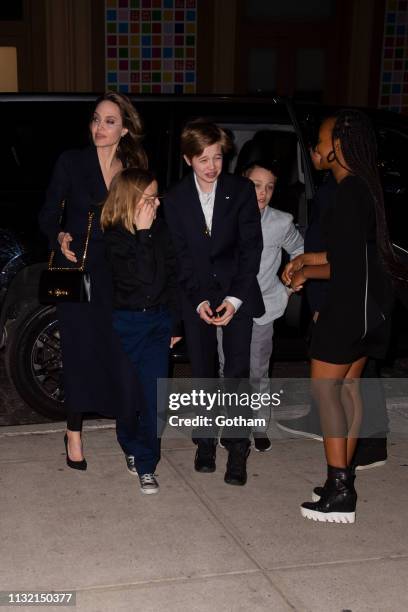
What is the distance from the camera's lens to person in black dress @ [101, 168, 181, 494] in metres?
3.74

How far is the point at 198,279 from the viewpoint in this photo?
404 cm

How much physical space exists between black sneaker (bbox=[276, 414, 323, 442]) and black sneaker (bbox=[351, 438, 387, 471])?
1.30 ft

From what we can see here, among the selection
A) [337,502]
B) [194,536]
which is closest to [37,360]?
[194,536]

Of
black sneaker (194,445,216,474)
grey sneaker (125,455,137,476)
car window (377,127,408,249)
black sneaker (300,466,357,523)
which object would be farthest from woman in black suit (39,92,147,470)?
car window (377,127,408,249)

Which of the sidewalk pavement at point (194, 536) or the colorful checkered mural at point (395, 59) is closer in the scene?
the sidewalk pavement at point (194, 536)

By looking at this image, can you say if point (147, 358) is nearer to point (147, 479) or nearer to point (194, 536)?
point (147, 479)

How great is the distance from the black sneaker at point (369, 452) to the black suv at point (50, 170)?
102 centimetres

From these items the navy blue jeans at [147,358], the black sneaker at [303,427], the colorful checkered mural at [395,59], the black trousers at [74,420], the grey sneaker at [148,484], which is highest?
the colorful checkered mural at [395,59]

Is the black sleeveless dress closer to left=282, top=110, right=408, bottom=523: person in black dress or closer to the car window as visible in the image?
left=282, top=110, right=408, bottom=523: person in black dress

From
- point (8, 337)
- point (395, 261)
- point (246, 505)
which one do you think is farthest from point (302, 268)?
point (8, 337)

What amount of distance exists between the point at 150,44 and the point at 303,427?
285 inches

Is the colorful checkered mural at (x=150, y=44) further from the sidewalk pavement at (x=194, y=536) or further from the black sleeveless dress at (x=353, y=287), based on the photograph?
the black sleeveless dress at (x=353, y=287)

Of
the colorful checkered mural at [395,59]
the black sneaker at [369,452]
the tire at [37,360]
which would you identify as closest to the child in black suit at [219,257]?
the black sneaker at [369,452]

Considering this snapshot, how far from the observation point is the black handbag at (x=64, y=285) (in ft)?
12.9
